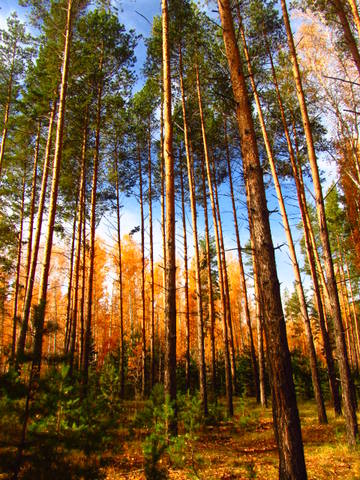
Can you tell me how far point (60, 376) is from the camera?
3.62m

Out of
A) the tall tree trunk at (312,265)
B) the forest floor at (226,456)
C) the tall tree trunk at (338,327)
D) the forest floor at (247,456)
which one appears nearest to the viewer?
the forest floor at (226,456)

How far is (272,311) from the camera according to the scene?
3.58 meters

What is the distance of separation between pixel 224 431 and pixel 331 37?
44.3ft

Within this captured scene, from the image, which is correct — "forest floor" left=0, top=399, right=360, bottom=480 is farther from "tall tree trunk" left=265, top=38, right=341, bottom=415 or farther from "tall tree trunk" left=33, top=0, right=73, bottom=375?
"tall tree trunk" left=33, top=0, right=73, bottom=375

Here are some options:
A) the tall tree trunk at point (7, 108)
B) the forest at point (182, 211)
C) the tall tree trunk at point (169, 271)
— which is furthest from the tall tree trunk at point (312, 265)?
the tall tree trunk at point (7, 108)

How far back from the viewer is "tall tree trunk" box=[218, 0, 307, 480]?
318 centimetres

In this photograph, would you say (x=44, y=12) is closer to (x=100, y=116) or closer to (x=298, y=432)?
(x=100, y=116)

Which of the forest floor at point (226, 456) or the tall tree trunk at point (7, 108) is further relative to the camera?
the tall tree trunk at point (7, 108)

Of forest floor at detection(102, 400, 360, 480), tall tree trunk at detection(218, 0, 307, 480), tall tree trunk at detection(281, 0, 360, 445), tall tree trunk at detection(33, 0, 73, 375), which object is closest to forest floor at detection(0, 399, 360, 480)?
forest floor at detection(102, 400, 360, 480)

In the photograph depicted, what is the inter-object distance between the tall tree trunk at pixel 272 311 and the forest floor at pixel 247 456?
1.31 metres

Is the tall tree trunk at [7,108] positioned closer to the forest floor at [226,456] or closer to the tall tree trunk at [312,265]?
the tall tree trunk at [312,265]

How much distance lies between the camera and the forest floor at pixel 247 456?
15.5 ft

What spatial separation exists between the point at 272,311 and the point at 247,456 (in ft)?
13.9

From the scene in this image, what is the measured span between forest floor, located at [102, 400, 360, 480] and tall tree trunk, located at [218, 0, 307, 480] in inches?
51.4
